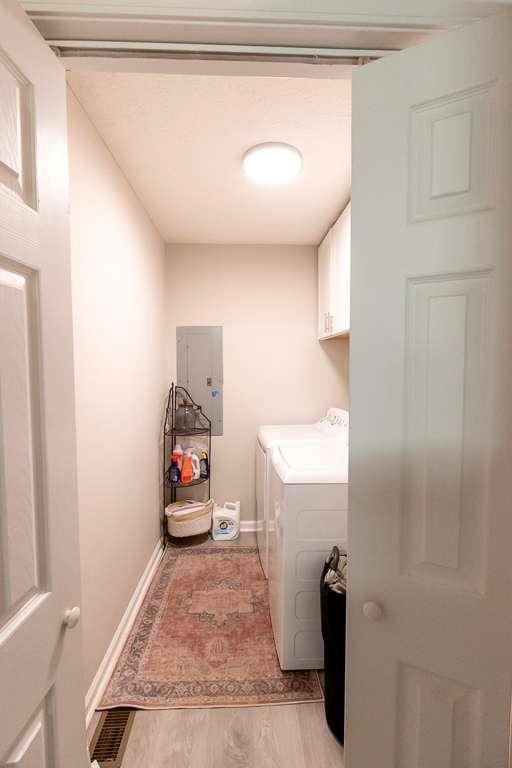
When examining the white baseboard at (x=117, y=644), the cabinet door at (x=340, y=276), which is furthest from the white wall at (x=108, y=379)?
the cabinet door at (x=340, y=276)

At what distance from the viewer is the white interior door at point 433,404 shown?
2.24ft

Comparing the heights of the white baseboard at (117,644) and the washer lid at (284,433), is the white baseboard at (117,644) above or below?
below

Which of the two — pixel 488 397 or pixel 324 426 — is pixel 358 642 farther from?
pixel 324 426

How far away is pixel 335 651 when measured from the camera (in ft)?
4.37

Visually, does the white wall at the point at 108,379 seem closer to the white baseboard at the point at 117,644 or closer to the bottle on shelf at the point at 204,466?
the white baseboard at the point at 117,644

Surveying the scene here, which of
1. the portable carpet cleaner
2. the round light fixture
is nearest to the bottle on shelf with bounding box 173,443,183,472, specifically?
the portable carpet cleaner

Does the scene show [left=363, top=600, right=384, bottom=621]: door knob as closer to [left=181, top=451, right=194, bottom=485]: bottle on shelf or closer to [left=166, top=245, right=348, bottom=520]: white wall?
[left=181, top=451, right=194, bottom=485]: bottle on shelf

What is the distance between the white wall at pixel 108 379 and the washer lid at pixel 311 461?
82cm

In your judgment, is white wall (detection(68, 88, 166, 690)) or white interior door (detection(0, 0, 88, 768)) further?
white wall (detection(68, 88, 166, 690))

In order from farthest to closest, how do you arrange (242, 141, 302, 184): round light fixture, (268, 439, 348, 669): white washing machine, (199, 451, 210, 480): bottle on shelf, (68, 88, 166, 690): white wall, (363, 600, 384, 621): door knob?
(199, 451, 210, 480): bottle on shelf < (242, 141, 302, 184): round light fixture < (268, 439, 348, 669): white washing machine < (68, 88, 166, 690): white wall < (363, 600, 384, 621): door knob

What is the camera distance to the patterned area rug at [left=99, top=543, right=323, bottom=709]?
1518 millimetres

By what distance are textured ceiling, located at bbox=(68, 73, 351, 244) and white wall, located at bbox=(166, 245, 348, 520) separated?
1.81 ft

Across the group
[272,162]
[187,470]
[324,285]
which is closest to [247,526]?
[187,470]

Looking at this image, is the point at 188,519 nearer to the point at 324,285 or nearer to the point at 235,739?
the point at 235,739
